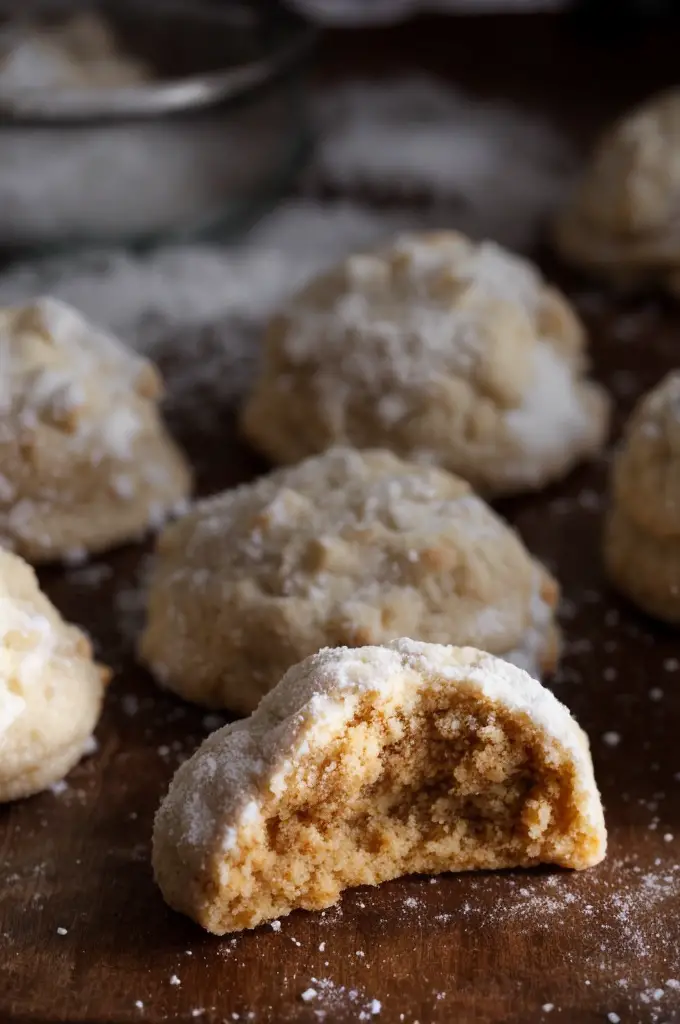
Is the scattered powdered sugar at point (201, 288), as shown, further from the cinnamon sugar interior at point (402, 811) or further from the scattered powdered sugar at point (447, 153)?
the cinnamon sugar interior at point (402, 811)

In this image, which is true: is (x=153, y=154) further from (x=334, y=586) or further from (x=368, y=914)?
(x=368, y=914)

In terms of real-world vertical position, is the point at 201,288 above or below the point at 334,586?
below

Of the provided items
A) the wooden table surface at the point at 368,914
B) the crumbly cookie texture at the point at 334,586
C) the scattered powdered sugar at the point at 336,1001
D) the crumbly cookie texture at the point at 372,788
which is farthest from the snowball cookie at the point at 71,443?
the scattered powdered sugar at the point at 336,1001

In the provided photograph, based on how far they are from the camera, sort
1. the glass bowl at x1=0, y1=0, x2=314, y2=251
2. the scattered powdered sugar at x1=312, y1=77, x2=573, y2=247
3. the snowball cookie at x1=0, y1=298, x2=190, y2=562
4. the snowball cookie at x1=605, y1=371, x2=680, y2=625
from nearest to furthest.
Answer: the snowball cookie at x1=605, y1=371, x2=680, y2=625 → the snowball cookie at x1=0, y1=298, x2=190, y2=562 → the glass bowl at x1=0, y1=0, x2=314, y2=251 → the scattered powdered sugar at x1=312, y1=77, x2=573, y2=247

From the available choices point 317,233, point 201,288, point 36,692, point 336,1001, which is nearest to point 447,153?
point 317,233

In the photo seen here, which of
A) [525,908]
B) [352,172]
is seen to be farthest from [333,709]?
[352,172]

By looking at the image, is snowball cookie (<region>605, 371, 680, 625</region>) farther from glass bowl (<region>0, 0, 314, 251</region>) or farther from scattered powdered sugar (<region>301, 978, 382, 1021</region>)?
glass bowl (<region>0, 0, 314, 251</region>)

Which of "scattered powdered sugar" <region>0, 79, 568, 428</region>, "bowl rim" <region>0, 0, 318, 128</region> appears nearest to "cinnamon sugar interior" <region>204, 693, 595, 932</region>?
"scattered powdered sugar" <region>0, 79, 568, 428</region>
